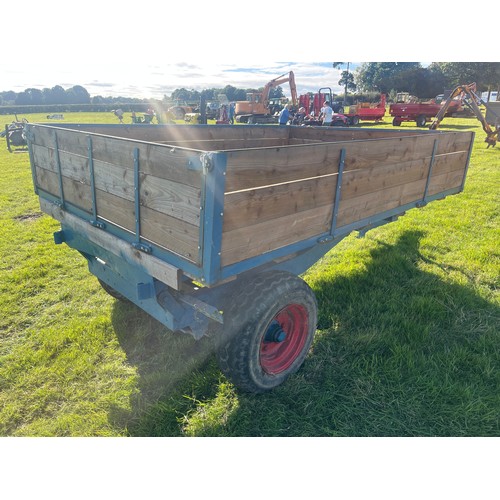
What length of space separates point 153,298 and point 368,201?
1.92 metres

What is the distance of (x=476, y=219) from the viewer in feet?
21.6

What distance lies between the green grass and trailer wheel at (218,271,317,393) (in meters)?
0.17

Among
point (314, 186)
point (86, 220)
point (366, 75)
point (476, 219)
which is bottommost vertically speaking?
point (476, 219)

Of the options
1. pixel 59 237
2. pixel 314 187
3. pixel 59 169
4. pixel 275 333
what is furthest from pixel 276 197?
pixel 59 237

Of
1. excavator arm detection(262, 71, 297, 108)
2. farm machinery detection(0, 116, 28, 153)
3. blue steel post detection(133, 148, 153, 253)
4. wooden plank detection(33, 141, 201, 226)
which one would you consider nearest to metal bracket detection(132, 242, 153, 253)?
blue steel post detection(133, 148, 153, 253)

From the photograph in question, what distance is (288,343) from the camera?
3.11m

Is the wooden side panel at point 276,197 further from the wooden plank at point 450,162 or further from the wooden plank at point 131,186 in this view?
the wooden plank at point 450,162

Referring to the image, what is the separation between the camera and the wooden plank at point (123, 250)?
7.59ft

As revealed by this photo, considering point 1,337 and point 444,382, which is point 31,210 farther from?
point 444,382

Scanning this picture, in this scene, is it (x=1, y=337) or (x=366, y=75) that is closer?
(x=1, y=337)

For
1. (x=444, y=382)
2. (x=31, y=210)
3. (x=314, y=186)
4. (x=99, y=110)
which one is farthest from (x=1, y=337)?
(x=99, y=110)

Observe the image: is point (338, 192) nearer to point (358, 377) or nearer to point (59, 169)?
point (358, 377)

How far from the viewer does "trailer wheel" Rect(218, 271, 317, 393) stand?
2.57 meters

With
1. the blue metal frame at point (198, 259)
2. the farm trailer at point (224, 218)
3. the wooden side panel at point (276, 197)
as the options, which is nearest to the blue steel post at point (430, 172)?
the farm trailer at point (224, 218)
